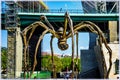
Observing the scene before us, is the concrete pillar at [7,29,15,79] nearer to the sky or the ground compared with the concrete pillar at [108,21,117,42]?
nearer to the ground

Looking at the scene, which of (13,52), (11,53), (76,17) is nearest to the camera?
(13,52)

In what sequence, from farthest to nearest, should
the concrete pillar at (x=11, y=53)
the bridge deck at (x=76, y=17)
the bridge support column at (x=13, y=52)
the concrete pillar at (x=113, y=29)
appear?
the concrete pillar at (x=113, y=29), the bridge deck at (x=76, y=17), the concrete pillar at (x=11, y=53), the bridge support column at (x=13, y=52)

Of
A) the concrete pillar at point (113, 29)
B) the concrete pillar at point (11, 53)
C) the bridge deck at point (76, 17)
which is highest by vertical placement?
the bridge deck at point (76, 17)

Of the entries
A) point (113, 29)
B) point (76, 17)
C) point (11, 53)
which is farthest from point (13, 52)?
point (113, 29)

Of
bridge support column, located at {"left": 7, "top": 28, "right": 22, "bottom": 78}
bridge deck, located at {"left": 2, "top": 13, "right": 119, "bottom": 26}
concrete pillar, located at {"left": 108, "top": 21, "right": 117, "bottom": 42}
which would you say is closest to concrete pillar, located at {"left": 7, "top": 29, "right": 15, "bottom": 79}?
bridge support column, located at {"left": 7, "top": 28, "right": 22, "bottom": 78}

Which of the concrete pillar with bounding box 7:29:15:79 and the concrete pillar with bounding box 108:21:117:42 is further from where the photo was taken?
the concrete pillar with bounding box 108:21:117:42

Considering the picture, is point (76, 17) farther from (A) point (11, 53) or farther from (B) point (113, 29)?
(A) point (11, 53)

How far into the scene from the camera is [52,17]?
43.9 m

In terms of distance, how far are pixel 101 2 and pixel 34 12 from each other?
11801 millimetres

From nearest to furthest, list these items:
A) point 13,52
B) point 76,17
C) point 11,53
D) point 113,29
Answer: point 13,52, point 11,53, point 76,17, point 113,29

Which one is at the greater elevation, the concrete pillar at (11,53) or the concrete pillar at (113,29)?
the concrete pillar at (113,29)

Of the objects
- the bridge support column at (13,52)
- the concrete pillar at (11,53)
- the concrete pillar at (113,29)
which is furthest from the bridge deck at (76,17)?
the concrete pillar at (11,53)

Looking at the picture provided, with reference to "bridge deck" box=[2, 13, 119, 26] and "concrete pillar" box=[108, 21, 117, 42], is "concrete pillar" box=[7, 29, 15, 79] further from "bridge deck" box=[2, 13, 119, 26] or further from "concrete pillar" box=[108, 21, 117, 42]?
"concrete pillar" box=[108, 21, 117, 42]

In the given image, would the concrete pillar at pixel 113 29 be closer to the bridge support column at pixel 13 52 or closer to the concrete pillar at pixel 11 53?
the bridge support column at pixel 13 52
